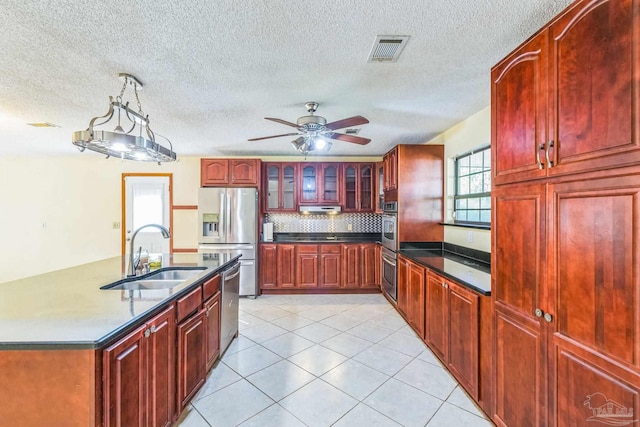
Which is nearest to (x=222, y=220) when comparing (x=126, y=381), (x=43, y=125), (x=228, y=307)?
(x=228, y=307)

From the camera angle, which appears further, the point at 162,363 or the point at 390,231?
the point at 390,231

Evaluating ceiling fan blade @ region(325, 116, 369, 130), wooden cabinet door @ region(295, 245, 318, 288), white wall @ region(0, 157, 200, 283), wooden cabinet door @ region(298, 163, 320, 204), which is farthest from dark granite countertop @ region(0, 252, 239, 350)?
white wall @ region(0, 157, 200, 283)

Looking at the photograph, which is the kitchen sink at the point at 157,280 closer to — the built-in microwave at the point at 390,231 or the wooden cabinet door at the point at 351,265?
the built-in microwave at the point at 390,231

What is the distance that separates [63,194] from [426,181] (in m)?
6.48

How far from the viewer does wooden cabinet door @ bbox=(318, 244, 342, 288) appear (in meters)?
4.74

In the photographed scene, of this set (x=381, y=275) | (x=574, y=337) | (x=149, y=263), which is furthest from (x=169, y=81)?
(x=381, y=275)

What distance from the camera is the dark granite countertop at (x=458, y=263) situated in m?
2.06

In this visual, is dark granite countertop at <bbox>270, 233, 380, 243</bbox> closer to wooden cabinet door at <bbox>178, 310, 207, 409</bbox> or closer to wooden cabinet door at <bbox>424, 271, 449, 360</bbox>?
wooden cabinet door at <bbox>424, 271, 449, 360</bbox>

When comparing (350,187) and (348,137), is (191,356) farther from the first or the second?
(350,187)

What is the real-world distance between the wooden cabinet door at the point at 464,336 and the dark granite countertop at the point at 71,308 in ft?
6.44

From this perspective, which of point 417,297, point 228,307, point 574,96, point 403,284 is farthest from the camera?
point 403,284

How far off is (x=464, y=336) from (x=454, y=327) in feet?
0.46

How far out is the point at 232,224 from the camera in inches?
179

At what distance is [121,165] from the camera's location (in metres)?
5.29
